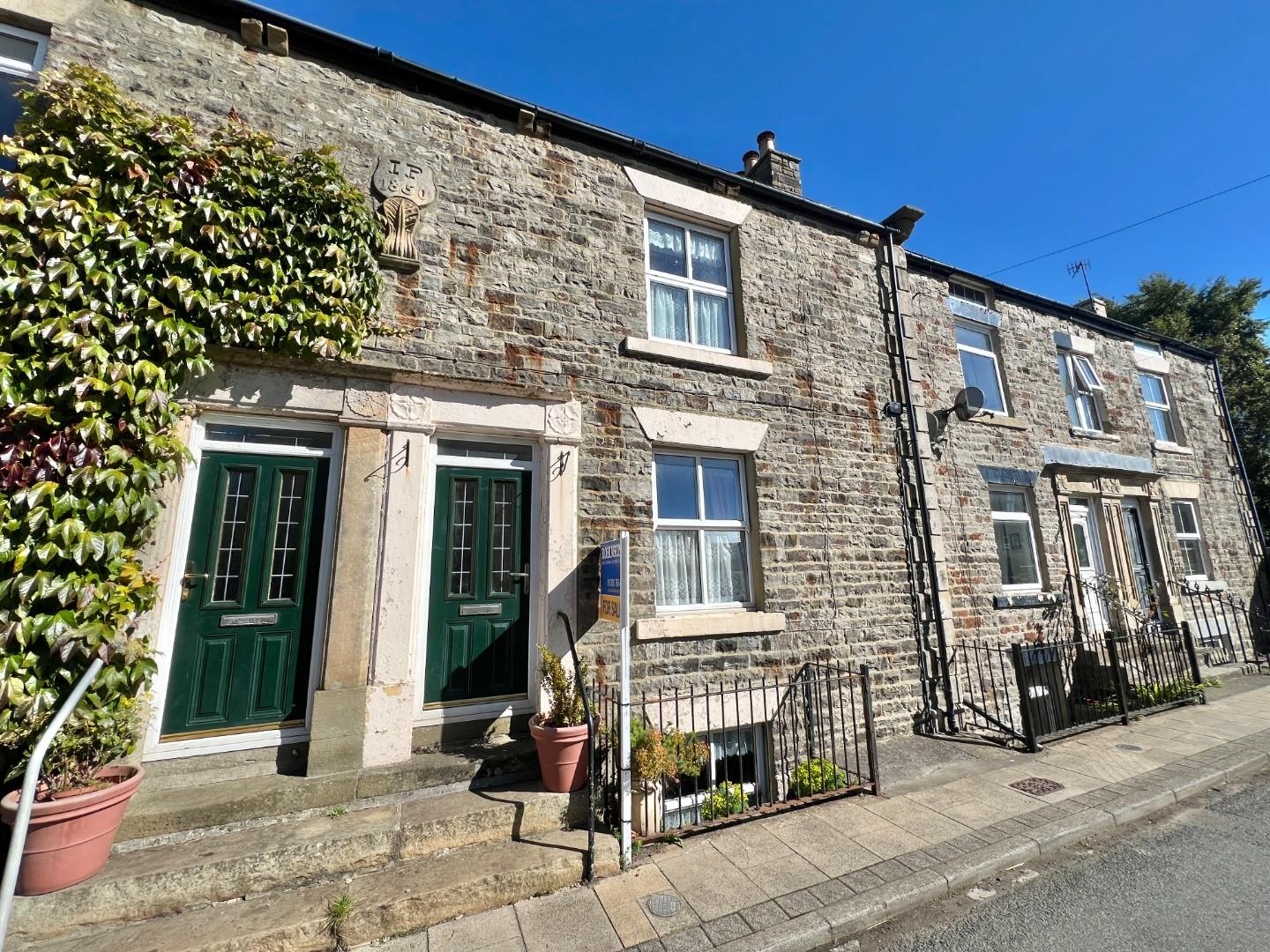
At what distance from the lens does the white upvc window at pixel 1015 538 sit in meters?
8.11

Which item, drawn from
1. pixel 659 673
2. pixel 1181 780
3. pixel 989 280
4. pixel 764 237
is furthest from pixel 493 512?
pixel 989 280

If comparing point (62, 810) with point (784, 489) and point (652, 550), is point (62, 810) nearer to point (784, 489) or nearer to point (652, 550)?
point (652, 550)

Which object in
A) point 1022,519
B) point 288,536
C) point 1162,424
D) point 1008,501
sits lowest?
point 288,536

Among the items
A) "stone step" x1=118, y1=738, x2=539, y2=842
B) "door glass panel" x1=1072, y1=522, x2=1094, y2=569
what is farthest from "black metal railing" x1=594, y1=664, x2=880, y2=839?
"door glass panel" x1=1072, y1=522, x2=1094, y2=569

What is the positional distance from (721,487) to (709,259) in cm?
310

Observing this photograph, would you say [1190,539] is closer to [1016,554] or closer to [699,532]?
[1016,554]

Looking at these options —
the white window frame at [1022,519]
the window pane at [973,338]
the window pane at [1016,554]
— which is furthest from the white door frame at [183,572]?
the window pane at [973,338]

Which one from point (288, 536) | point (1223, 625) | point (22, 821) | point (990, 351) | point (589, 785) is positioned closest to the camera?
point (22, 821)

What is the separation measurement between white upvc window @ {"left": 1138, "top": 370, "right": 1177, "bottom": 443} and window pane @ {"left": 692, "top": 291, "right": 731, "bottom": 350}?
10.7 m

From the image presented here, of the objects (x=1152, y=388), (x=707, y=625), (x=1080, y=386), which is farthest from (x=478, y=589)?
(x=1152, y=388)

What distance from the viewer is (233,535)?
170 inches

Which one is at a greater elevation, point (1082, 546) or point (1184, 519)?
point (1184, 519)

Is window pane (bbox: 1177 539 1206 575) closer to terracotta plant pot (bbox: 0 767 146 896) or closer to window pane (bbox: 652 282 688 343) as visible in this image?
window pane (bbox: 652 282 688 343)

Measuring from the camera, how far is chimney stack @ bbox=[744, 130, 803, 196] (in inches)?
310
